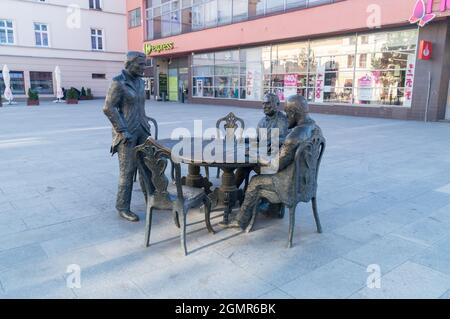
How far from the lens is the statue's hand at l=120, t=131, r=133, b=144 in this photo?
11.3 feet

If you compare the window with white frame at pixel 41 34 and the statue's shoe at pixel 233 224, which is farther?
the window with white frame at pixel 41 34

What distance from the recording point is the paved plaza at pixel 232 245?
7.83ft

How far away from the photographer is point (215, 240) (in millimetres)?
3146

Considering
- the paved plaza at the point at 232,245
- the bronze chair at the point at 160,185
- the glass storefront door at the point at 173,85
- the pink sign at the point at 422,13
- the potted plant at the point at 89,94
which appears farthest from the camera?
the potted plant at the point at 89,94

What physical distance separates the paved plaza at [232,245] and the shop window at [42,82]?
25.4 m

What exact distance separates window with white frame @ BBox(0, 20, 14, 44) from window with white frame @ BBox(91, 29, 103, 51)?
19.9 feet

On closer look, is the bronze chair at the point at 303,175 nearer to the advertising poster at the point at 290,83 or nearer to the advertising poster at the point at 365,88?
the advertising poster at the point at 365,88

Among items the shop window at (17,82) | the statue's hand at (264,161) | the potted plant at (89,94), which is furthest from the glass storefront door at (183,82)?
the statue's hand at (264,161)

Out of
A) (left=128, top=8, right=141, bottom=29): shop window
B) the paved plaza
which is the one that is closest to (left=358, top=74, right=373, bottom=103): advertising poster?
the paved plaza

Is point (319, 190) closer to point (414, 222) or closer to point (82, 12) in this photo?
point (414, 222)

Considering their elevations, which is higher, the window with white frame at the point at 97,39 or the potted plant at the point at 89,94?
the window with white frame at the point at 97,39

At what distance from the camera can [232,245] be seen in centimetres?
304

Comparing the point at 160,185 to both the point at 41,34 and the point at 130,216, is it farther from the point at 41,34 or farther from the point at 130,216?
the point at 41,34
